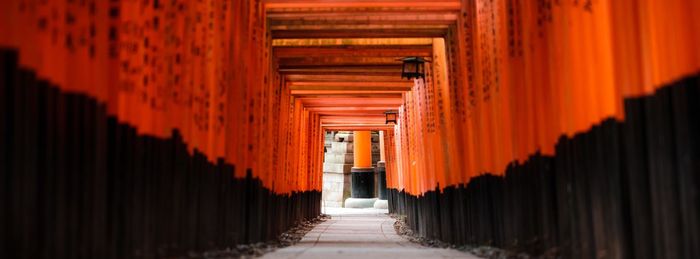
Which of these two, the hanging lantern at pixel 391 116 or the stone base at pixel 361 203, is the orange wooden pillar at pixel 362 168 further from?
the hanging lantern at pixel 391 116

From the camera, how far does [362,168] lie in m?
28.3

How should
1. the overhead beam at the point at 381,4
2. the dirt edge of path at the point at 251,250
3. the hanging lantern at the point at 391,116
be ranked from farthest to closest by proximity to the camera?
the hanging lantern at the point at 391,116 → the overhead beam at the point at 381,4 → the dirt edge of path at the point at 251,250

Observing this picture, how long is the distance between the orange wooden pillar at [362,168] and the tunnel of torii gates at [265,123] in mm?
18294

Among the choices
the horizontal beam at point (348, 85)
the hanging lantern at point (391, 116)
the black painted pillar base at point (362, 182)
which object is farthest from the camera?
the black painted pillar base at point (362, 182)

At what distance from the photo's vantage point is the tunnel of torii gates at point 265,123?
3.30 meters

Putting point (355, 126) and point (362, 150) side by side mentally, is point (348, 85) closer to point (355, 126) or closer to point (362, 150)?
point (355, 126)

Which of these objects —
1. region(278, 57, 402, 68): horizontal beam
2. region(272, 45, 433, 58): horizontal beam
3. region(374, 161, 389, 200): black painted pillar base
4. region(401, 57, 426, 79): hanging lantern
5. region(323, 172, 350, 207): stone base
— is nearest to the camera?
region(401, 57, 426, 79): hanging lantern

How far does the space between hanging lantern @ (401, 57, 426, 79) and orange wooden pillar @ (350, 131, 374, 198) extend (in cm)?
1603

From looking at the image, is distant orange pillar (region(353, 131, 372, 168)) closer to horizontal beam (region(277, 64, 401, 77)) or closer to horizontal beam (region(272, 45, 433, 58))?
horizontal beam (region(277, 64, 401, 77))

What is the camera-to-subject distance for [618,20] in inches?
157

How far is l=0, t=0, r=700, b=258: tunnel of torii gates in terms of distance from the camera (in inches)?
130

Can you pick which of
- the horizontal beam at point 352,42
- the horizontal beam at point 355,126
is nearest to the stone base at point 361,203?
the horizontal beam at point 355,126

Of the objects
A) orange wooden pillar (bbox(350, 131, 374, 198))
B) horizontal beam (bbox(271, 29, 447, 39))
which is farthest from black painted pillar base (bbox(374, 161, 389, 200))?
horizontal beam (bbox(271, 29, 447, 39))

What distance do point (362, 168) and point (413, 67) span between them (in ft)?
53.7
